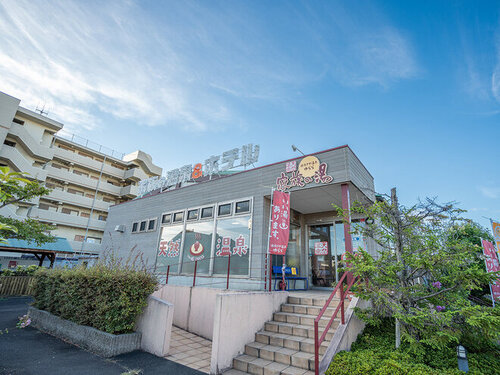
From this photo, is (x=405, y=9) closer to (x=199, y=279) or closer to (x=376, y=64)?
(x=376, y=64)

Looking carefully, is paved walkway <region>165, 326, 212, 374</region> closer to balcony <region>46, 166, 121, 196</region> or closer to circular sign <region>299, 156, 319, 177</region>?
circular sign <region>299, 156, 319, 177</region>

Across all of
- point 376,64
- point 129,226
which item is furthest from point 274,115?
point 129,226

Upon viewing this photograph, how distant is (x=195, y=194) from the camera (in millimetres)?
11719

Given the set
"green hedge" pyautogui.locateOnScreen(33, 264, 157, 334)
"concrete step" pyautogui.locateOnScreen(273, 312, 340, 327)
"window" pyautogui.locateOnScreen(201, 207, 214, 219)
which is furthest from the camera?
"window" pyautogui.locateOnScreen(201, 207, 214, 219)

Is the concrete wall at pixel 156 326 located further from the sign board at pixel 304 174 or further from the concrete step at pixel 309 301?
the sign board at pixel 304 174

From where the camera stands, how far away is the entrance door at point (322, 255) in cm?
1006

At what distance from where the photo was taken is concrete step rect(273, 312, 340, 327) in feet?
17.3

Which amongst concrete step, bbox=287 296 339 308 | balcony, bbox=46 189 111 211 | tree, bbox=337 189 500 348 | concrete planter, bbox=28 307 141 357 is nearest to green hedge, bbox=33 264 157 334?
concrete planter, bbox=28 307 141 357

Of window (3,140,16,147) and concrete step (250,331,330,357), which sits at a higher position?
window (3,140,16,147)

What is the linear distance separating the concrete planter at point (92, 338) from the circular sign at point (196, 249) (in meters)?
5.25

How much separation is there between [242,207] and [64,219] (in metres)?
24.1

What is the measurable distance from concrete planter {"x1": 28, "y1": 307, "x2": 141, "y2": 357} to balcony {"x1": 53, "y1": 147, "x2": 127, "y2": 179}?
25.4 meters

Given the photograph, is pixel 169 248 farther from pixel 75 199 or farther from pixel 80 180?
pixel 80 180

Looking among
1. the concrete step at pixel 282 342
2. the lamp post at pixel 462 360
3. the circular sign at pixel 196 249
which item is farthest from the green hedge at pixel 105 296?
the lamp post at pixel 462 360
